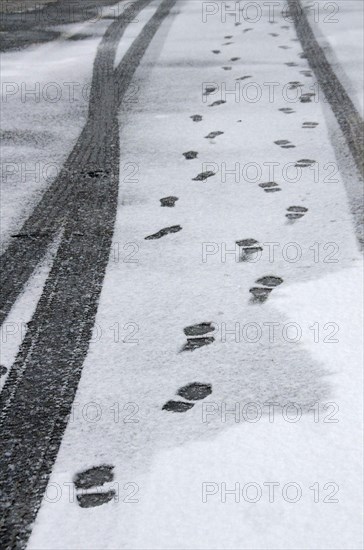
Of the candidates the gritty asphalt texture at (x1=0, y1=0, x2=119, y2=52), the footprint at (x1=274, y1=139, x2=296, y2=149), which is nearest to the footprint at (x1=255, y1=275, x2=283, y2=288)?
the footprint at (x1=274, y1=139, x2=296, y2=149)

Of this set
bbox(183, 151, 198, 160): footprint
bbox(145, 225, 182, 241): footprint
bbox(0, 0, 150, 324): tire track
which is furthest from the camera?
bbox(183, 151, 198, 160): footprint

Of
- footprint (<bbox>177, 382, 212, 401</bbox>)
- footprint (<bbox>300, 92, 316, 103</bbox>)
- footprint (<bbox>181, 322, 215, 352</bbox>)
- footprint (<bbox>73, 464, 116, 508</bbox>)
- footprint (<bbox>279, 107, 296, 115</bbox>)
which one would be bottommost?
footprint (<bbox>279, 107, 296, 115</bbox>)

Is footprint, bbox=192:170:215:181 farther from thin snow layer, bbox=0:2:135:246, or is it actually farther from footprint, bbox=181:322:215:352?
footprint, bbox=181:322:215:352

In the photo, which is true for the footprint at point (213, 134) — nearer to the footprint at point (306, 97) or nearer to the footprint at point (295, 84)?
the footprint at point (306, 97)

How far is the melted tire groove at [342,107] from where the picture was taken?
3879 millimetres

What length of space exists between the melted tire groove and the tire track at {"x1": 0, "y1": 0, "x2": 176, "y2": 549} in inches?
44.4

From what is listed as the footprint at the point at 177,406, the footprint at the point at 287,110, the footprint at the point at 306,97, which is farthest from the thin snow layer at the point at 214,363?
the footprint at the point at 306,97

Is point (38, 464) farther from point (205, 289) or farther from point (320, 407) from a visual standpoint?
point (205, 289)

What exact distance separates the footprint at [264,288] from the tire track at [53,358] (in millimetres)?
585

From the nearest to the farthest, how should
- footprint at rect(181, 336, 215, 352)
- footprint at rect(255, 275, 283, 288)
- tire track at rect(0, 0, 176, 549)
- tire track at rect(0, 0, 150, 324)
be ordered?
tire track at rect(0, 0, 176, 549)
footprint at rect(181, 336, 215, 352)
footprint at rect(255, 275, 283, 288)
tire track at rect(0, 0, 150, 324)

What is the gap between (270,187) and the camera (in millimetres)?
4141

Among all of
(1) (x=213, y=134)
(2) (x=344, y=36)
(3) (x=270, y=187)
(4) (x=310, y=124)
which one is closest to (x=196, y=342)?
(3) (x=270, y=187)

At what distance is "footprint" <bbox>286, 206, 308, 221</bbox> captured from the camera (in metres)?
3.76

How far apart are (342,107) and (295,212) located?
5.93ft
